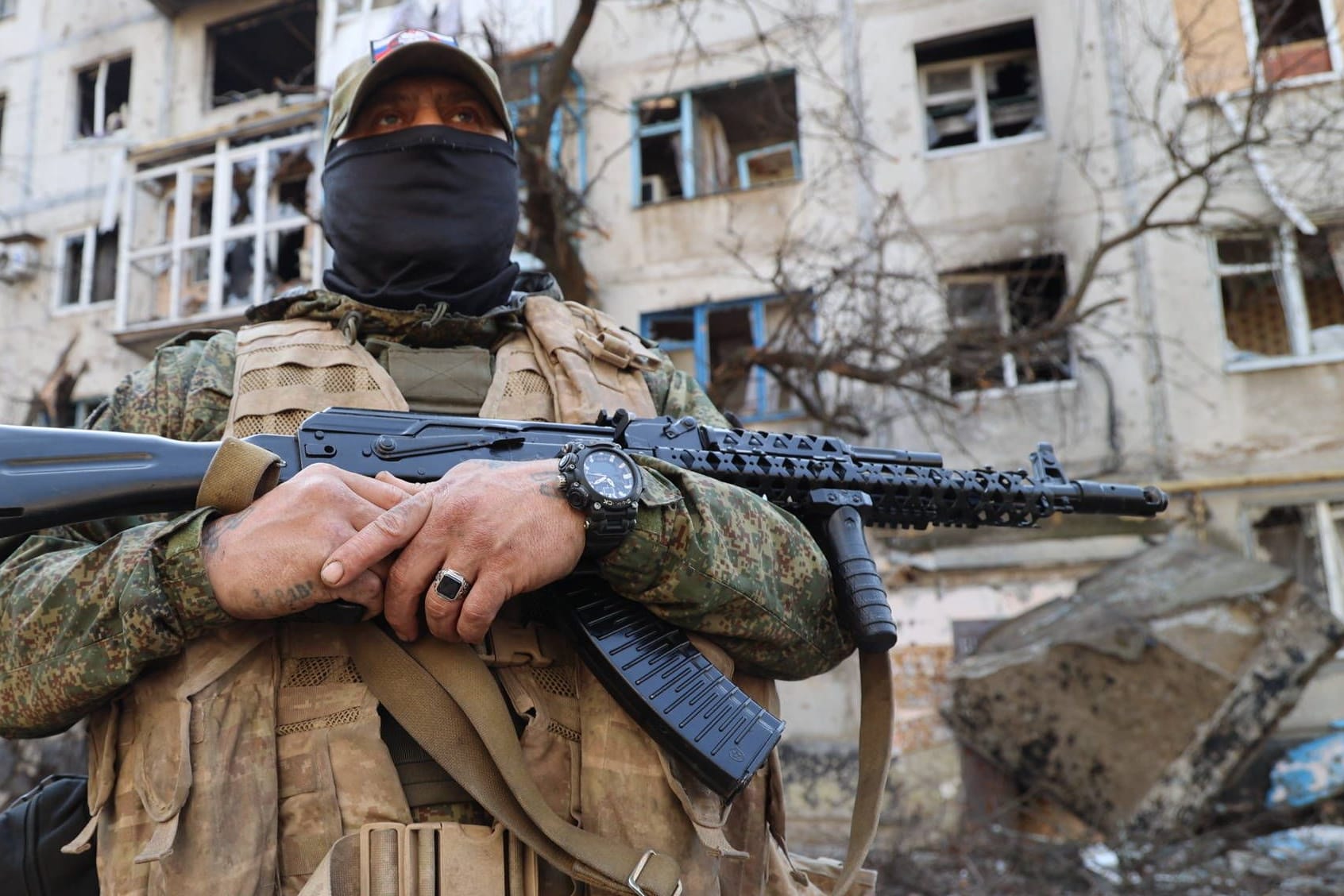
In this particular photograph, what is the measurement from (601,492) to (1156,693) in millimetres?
6264

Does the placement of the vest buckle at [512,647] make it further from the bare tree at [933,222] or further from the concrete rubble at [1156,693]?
the bare tree at [933,222]

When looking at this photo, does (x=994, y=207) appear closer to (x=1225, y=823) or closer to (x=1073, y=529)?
(x=1073, y=529)

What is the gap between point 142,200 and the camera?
549 inches

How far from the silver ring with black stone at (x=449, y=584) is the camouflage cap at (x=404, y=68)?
114 centimetres

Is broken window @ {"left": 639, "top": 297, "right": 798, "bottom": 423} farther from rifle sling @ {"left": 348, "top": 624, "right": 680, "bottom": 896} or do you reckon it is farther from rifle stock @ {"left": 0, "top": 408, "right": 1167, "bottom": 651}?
rifle sling @ {"left": 348, "top": 624, "right": 680, "bottom": 896}

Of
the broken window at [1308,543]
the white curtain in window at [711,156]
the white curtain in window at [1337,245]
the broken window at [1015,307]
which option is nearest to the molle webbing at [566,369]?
the broken window at [1015,307]

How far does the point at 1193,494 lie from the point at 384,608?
9.28m

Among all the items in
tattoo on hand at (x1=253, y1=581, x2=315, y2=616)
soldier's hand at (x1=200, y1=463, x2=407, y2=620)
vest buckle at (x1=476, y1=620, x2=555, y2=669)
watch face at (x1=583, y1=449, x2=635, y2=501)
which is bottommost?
vest buckle at (x1=476, y1=620, x2=555, y2=669)

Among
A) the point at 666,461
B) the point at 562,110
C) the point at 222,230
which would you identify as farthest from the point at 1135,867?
the point at 222,230

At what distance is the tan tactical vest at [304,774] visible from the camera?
58.3 inches

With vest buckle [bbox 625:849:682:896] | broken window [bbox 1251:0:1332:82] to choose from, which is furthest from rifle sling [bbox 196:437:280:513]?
broken window [bbox 1251:0:1332:82]

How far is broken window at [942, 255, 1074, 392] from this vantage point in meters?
9.77

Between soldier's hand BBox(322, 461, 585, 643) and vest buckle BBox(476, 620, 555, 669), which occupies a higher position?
soldier's hand BBox(322, 461, 585, 643)

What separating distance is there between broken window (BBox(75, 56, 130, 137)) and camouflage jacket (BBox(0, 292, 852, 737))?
52.6ft
